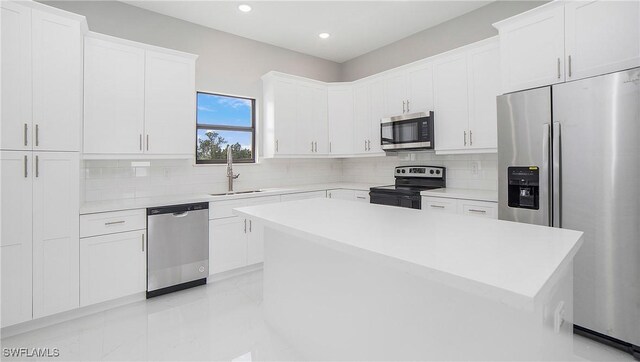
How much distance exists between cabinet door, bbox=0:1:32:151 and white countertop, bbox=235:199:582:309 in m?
1.93

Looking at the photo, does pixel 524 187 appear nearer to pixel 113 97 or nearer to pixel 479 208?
pixel 479 208

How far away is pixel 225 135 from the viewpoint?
4.14m

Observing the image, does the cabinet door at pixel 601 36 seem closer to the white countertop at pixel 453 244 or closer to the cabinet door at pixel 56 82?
the white countertop at pixel 453 244

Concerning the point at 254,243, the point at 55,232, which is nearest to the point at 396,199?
the point at 254,243

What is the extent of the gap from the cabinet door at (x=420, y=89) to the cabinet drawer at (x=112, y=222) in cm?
325

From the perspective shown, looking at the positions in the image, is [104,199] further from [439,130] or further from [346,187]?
[439,130]

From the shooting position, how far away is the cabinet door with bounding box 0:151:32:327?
2240 mm

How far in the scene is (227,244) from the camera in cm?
343

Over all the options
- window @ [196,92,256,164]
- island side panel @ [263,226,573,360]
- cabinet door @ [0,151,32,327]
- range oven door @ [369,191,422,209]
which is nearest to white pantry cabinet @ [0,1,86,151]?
cabinet door @ [0,151,32,327]

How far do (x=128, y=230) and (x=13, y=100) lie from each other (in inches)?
51.1

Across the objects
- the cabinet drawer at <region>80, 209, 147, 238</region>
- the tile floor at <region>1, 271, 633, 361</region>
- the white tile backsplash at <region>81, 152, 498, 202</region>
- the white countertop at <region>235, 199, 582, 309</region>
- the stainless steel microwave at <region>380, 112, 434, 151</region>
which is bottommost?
the tile floor at <region>1, 271, 633, 361</region>

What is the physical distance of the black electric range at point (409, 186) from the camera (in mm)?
3461

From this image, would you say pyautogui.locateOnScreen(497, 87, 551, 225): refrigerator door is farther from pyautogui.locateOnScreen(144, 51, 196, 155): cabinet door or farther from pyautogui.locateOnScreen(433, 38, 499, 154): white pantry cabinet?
pyautogui.locateOnScreen(144, 51, 196, 155): cabinet door

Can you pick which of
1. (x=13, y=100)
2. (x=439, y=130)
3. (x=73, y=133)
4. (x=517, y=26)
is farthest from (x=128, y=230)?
(x=517, y=26)
